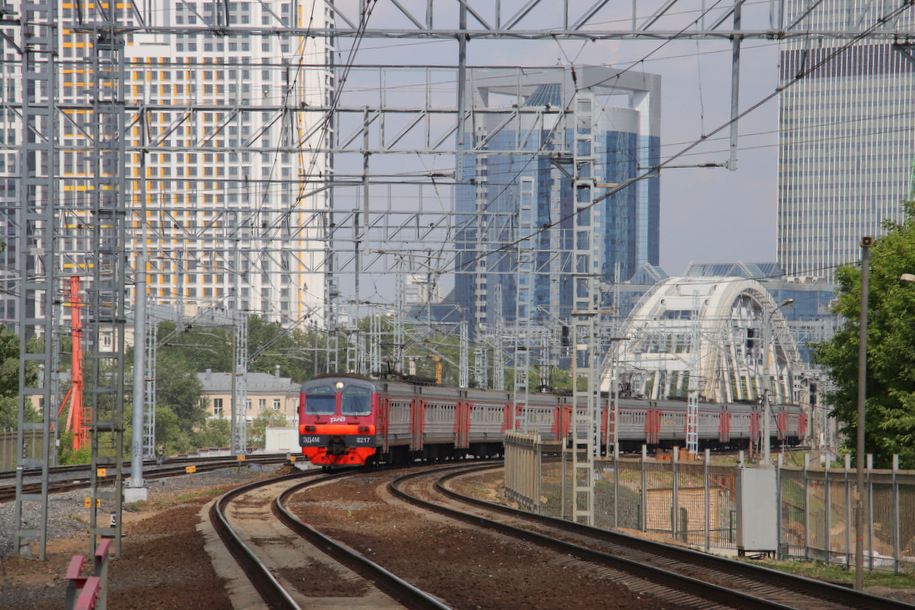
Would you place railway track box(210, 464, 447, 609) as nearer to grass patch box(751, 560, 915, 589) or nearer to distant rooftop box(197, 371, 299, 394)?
grass patch box(751, 560, 915, 589)

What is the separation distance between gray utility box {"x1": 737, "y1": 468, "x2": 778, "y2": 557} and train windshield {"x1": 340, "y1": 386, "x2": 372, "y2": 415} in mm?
15720

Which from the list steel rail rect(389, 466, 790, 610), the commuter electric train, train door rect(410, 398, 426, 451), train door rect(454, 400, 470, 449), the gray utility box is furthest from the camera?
train door rect(454, 400, 470, 449)

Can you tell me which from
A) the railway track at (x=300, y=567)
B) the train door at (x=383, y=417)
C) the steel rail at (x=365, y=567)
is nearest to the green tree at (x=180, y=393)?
the train door at (x=383, y=417)

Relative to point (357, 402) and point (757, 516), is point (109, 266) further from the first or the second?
point (357, 402)

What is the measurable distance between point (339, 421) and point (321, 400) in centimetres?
93

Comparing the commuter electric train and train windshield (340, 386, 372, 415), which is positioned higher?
train windshield (340, 386, 372, 415)

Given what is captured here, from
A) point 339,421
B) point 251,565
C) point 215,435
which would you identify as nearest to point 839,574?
point 251,565

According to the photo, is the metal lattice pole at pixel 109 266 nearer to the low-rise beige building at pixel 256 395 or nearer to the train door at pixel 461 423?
the train door at pixel 461 423

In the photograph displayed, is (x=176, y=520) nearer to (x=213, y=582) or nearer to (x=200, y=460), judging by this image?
(x=213, y=582)

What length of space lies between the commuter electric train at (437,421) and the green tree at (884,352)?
8281mm

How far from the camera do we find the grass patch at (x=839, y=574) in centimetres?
1503

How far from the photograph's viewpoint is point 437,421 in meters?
39.9

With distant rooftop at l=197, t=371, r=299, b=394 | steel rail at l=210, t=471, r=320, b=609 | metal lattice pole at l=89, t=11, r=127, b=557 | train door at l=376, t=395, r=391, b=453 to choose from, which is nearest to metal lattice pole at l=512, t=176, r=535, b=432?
train door at l=376, t=395, r=391, b=453

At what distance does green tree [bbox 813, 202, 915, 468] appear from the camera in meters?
27.4
